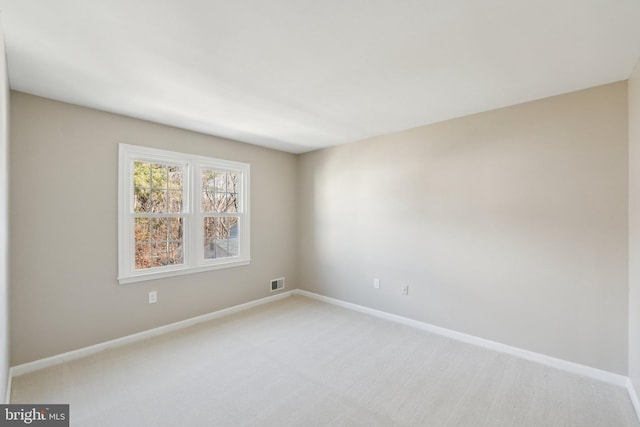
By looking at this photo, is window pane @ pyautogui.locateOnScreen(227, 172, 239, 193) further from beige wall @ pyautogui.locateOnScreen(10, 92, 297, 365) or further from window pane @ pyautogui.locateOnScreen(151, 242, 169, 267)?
window pane @ pyautogui.locateOnScreen(151, 242, 169, 267)

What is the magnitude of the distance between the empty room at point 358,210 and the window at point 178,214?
1.1 inches

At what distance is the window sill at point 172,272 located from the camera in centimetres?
293

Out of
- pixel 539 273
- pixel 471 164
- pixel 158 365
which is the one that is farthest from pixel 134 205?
pixel 539 273

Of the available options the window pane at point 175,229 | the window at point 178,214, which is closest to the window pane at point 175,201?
the window at point 178,214

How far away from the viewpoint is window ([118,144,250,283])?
2.96 meters

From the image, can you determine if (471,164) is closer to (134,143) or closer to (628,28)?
(628,28)

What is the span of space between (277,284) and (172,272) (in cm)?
163

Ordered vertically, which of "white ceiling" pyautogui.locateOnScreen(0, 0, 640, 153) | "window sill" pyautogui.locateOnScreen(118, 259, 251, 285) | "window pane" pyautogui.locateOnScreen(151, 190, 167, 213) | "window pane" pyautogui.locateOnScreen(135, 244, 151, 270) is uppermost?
"white ceiling" pyautogui.locateOnScreen(0, 0, 640, 153)

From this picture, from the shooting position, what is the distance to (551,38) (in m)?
1.65

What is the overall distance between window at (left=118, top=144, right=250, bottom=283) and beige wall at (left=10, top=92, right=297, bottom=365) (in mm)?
112

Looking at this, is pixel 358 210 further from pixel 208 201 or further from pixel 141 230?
pixel 141 230

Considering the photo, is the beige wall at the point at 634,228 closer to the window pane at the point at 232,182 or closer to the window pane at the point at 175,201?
the window pane at the point at 232,182

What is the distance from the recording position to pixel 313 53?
5.95 ft

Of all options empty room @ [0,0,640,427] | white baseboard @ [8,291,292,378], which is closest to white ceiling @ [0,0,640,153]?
empty room @ [0,0,640,427]
